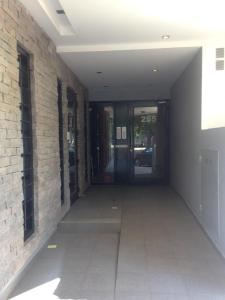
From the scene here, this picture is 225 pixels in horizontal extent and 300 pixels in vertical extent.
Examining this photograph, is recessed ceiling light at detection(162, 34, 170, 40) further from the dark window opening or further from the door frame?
the door frame

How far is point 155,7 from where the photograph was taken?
3.42 m

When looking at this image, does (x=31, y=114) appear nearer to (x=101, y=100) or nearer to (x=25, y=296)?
(x=25, y=296)

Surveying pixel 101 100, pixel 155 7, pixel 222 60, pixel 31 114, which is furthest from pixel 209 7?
pixel 101 100

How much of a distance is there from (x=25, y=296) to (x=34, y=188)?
1.27 meters

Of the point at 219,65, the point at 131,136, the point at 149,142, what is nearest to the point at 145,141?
the point at 149,142

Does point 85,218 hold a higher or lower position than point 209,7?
lower

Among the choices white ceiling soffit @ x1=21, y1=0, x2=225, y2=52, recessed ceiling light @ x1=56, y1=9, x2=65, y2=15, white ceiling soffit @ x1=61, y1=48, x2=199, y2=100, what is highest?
recessed ceiling light @ x1=56, y1=9, x2=65, y2=15

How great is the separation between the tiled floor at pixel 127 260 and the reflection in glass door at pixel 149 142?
3.31 m

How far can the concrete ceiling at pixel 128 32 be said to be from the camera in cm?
344

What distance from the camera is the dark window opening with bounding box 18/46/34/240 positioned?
3.58 m

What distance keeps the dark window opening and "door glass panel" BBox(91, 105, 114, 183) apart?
527 centimetres

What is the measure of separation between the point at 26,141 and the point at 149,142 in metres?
5.61

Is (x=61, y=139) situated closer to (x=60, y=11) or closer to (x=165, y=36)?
(x=60, y=11)

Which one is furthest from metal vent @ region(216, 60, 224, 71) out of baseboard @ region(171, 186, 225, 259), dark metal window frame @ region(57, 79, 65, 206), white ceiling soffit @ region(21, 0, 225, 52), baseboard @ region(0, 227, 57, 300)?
baseboard @ region(0, 227, 57, 300)
